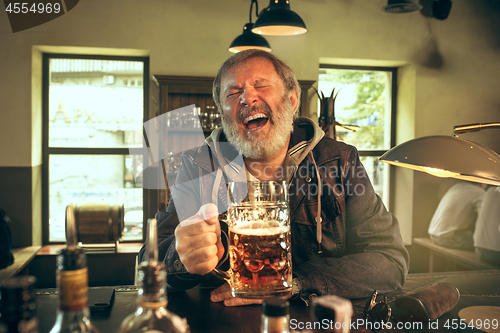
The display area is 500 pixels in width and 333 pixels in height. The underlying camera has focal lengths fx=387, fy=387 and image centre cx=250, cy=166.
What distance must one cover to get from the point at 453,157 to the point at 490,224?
255 centimetres

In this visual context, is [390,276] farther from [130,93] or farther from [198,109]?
[130,93]

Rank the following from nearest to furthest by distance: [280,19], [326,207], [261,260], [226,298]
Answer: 1. [261,260]
2. [226,298]
3. [326,207]
4. [280,19]

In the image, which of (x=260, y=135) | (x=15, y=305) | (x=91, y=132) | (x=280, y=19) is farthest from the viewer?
(x=91, y=132)

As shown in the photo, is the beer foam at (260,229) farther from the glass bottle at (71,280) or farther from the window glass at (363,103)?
the window glass at (363,103)

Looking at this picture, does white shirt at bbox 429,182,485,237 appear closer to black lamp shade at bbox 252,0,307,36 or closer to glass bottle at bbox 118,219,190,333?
black lamp shade at bbox 252,0,307,36

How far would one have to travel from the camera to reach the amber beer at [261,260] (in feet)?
2.84

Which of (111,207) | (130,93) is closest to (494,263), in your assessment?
(111,207)

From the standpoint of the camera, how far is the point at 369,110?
15.4ft

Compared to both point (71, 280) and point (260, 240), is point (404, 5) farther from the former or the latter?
point (71, 280)

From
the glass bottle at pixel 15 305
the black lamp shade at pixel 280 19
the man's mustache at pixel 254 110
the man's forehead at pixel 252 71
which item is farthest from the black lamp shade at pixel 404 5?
the glass bottle at pixel 15 305

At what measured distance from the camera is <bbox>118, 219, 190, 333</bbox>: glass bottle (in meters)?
0.47

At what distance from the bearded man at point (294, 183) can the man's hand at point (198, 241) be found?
1.02ft

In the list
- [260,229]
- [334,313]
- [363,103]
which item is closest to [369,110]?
[363,103]

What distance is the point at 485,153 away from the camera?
35.5 inches
